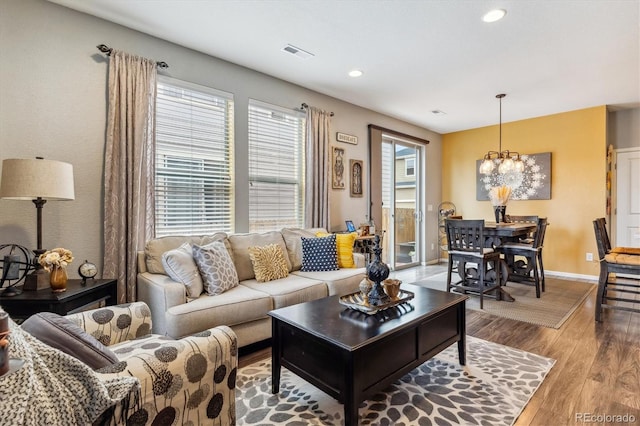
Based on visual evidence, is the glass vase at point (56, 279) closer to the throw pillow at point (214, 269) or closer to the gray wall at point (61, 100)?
the gray wall at point (61, 100)

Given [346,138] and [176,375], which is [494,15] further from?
[176,375]

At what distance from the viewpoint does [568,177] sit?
524 cm

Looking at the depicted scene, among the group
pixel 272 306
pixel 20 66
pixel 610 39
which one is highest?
pixel 610 39

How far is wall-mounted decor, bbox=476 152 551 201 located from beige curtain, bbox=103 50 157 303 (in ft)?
19.2

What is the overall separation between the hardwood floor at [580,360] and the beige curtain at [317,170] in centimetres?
196

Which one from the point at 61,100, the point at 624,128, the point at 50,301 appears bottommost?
the point at 50,301

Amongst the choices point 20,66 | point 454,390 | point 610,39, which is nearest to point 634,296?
point 610,39

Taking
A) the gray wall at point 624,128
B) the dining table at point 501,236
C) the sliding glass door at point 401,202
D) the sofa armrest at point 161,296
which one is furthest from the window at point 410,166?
the sofa armrest at point 161,296

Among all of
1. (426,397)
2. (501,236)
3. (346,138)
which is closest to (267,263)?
(426,397)

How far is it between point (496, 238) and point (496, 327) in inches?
50.9

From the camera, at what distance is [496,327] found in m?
3.07

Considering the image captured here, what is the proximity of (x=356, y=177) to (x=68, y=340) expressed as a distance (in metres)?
4.19

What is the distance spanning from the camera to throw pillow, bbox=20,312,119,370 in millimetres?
1055

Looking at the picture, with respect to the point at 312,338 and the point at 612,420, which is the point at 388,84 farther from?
the point at 612,420
